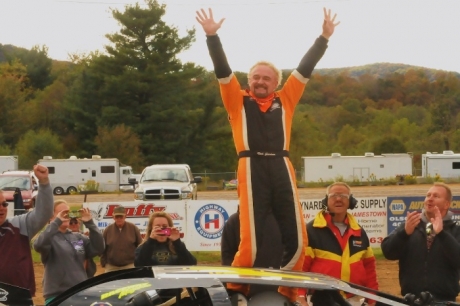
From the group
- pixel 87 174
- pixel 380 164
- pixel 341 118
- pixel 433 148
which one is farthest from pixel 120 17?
pixel 341 118

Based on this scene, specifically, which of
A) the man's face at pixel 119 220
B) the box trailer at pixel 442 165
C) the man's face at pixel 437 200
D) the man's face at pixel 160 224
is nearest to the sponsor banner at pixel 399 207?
the man's face at pixel 119 220

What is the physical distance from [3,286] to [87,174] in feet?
159

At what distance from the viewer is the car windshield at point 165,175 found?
93.2 feet

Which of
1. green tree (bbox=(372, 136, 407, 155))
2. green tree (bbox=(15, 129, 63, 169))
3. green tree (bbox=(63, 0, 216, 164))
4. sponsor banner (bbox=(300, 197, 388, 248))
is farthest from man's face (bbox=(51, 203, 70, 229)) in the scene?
green tree (bbox=(372, 136, 407, 155))

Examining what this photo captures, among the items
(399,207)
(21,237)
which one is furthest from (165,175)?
(21,237)

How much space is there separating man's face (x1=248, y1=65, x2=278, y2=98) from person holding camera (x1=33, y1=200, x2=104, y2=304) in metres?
2.53

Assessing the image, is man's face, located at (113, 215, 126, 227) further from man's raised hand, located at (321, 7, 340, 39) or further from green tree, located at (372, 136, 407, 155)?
green tree, located at (372, 136, 407, 155)

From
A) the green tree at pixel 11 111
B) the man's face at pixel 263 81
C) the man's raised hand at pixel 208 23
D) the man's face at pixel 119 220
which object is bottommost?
the man's face at pixel 119 220

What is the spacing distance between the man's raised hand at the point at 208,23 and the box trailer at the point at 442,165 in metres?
53.3

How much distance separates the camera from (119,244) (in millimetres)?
11453

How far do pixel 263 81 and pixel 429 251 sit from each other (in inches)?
80.1

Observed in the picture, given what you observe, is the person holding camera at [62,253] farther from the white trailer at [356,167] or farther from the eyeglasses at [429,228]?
the white trailer at [356,167]

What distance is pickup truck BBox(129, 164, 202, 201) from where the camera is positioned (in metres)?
27.2

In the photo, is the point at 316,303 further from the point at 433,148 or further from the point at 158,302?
the point at 433,148
